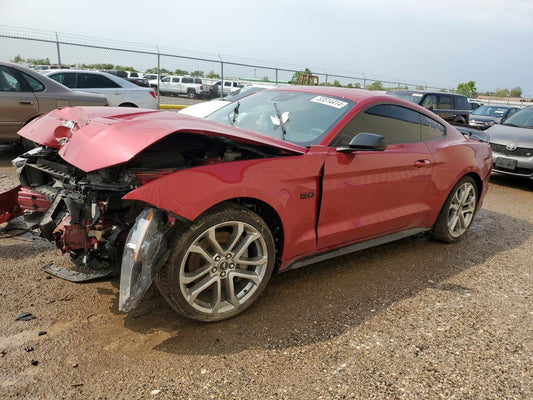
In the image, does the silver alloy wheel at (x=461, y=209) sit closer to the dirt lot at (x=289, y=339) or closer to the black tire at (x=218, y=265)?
the dirt lot at (x=289, y=339)

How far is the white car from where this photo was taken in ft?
30.8

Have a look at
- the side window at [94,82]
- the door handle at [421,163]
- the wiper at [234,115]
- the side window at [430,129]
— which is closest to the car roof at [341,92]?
the wiper at [234,115]

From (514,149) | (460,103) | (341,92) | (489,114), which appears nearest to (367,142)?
(341,92)

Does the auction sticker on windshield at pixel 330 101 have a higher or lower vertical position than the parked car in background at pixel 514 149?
higher

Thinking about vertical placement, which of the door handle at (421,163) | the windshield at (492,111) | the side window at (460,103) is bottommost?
the windshield at (492,111)

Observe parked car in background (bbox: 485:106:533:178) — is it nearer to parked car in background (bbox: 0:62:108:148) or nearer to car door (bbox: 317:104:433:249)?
car door (bbox: 317:104:433:249)

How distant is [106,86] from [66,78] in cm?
85

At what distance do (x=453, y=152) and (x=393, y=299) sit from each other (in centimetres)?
183

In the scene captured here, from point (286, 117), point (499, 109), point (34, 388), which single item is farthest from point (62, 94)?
point (499, 109)

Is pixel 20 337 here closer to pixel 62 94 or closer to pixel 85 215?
pixel 85 215

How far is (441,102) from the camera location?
41.3 feet

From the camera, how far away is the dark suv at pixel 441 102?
11.8 meters

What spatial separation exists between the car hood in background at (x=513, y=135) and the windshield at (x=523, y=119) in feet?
0.83

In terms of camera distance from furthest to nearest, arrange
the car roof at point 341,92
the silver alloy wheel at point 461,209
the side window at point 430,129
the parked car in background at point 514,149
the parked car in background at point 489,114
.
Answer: the parked car in background at point 489,114 → the parked car in background at point 514,149 → the silver alloy wheel at point 461,209 → the side window at point 430,129 → the car roof at point 341,92
